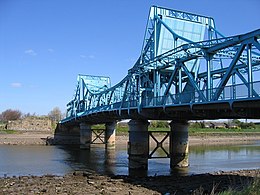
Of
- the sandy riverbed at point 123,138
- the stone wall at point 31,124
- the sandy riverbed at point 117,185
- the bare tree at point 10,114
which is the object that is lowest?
the sandy riverbed at point 117,185

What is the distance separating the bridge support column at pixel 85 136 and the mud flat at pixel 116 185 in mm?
43521

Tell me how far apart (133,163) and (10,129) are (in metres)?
63.5

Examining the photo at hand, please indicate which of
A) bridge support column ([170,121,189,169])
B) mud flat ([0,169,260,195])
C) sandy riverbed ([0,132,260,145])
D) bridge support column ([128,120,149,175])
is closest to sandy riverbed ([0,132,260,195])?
mud flat ([0,169,260,195])

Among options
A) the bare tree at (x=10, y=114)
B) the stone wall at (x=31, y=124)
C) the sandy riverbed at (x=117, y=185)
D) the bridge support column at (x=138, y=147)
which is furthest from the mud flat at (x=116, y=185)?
the bare tree at (x=10, y=114)

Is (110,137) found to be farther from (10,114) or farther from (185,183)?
(10,114)

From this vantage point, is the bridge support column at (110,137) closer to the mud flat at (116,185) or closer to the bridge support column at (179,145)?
the bridge support column at (179,145)

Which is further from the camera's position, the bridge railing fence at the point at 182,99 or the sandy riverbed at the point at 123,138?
the sandy riverbed at the point at 123,138

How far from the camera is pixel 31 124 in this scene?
3681 inches

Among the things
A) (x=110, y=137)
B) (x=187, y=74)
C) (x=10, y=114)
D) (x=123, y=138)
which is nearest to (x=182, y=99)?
(x=187, y=74)

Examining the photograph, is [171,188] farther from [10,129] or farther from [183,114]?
[10,129]

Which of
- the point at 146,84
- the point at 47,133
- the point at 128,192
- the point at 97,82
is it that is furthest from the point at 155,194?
the point at 97,82

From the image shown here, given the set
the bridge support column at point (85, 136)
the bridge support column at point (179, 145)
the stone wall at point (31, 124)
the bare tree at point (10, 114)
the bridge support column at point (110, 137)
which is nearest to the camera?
the bridge support column at point (179, 145)

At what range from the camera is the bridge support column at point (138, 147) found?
34625 millimetres

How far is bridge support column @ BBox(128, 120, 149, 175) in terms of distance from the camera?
114 feet
